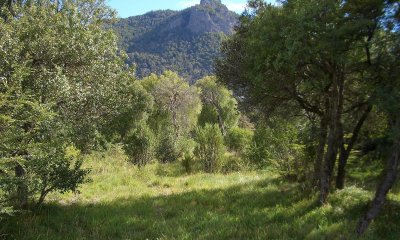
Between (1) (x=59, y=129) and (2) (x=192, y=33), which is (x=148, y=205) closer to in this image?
(1) (x=59, y=129)

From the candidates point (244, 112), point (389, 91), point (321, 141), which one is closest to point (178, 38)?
point (244, 112)

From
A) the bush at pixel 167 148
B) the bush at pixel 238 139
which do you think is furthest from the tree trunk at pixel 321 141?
the bush at pixel 238 139

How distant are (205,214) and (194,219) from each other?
1.58ft

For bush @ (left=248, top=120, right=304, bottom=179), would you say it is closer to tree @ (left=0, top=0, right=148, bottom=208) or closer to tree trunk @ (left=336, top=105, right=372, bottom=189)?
tree trunk @ (left=336, top=105, right=372, bottom=189)

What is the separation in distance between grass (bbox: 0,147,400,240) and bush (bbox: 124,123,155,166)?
589cm

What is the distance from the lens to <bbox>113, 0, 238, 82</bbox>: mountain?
441 feet

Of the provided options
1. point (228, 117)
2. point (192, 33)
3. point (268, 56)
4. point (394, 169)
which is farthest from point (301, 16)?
point (192, 33)

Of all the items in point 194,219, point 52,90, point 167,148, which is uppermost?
point 52,90

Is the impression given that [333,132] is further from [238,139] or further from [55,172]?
[238,139]

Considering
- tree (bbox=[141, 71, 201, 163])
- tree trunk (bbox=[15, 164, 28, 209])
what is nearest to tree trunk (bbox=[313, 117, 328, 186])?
tree trunk (bbox=[15, 164, 28, 209])

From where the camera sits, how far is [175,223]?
8.71 metres

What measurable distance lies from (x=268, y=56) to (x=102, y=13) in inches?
243

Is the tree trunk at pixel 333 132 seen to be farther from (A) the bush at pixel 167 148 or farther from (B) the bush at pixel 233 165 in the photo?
(A) the bush at pixel 167 148

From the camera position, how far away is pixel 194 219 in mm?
8914
